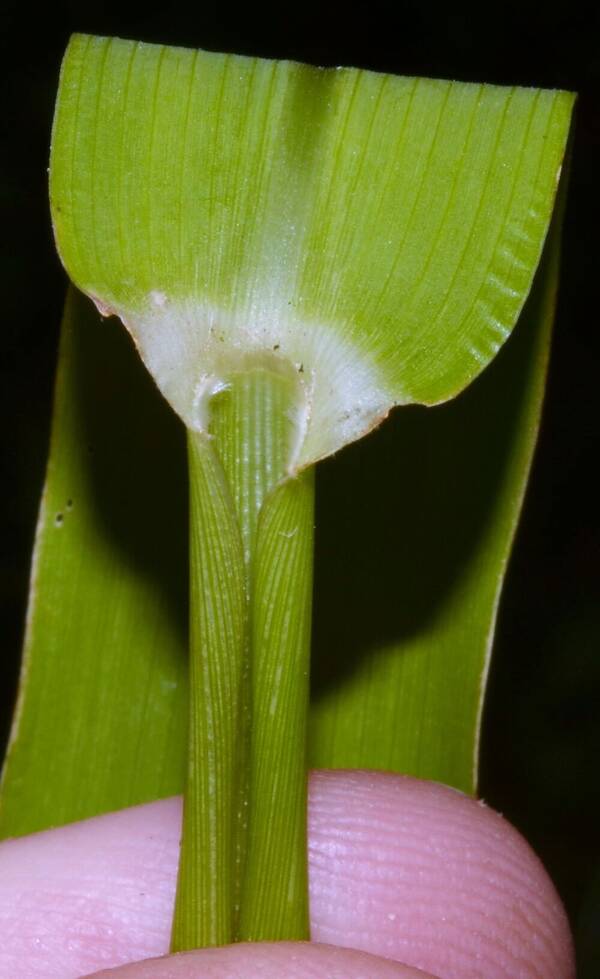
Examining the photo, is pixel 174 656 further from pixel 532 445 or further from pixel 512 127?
pixel 512 127

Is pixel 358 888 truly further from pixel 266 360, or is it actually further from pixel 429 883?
pixel 266 360

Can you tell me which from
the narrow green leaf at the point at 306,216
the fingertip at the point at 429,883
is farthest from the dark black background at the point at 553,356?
the narrow green leaf at the point at 306,216

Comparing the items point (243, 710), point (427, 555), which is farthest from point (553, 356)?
point (243, 710)

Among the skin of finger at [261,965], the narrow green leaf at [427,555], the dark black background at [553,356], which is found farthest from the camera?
the dark black background at [553,356]

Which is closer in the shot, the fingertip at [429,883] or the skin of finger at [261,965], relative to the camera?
the skin of finger at [261,965]

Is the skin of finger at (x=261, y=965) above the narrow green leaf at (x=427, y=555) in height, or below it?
below

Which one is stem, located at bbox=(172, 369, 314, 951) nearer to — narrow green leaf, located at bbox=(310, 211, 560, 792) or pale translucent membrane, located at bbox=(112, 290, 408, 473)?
pale translucent membrane, located at bbox=(112, 290, 408, 473)

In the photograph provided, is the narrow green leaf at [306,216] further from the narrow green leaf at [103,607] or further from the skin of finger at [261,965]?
the skin of finger at [261,965]
